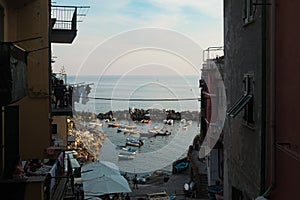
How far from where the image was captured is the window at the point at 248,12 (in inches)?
395

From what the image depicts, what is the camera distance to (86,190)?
798 inches

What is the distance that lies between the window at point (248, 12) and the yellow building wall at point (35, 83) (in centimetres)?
564

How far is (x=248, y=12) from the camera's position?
10.3 m

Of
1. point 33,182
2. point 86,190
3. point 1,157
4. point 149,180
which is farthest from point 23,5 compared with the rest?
point 149,180

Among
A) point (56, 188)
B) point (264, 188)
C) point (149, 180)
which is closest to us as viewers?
point (264, 188)

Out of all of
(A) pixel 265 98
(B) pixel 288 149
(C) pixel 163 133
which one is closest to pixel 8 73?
(B) pixel 288 149

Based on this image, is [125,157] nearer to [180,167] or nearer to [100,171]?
[180,167]

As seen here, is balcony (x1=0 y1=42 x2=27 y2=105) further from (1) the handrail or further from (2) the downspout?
(2) the downspout

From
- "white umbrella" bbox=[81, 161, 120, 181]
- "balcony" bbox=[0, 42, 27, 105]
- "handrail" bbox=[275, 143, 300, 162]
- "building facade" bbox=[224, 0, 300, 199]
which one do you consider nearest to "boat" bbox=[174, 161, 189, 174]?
"white umbrella" bbox=[81, 161, 120, 181]

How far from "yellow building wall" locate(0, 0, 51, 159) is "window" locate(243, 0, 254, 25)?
222 inches

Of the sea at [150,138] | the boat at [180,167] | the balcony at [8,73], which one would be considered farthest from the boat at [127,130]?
the balcony at [8,73]

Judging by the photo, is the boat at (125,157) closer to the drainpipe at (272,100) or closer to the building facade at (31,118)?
the building facade at (31,118)

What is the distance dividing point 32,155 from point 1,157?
319 cm

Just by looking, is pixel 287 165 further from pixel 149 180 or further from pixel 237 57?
pixel 149 180
